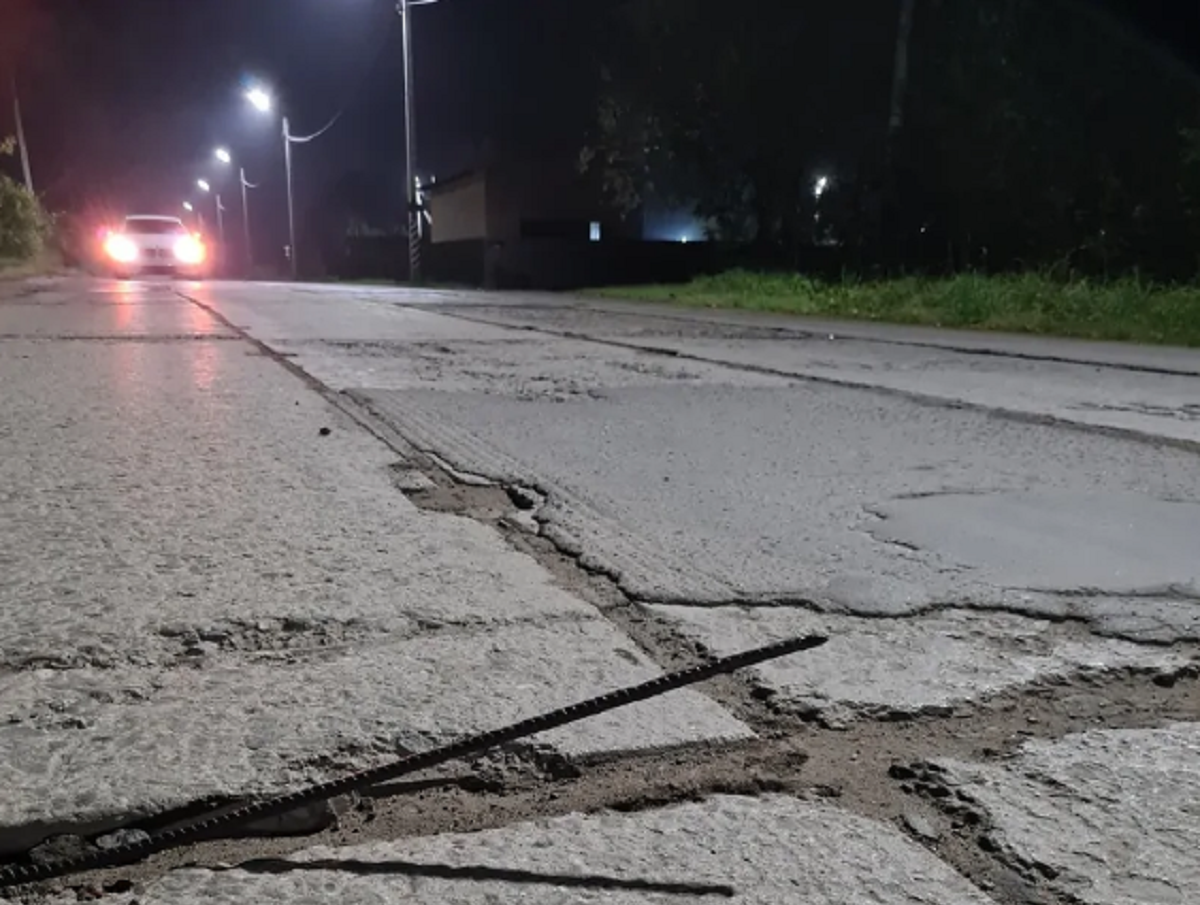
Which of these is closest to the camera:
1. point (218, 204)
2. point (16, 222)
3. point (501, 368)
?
point (501, 368)

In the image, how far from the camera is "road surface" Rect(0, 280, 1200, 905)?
124 cm

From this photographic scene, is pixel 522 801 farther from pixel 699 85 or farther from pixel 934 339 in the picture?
pixel 699 85

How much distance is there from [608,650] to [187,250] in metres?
27.1

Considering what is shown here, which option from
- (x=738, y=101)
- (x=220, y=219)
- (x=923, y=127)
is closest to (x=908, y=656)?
(x=923, y=127)

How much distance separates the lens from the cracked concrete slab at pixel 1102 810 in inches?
47.1

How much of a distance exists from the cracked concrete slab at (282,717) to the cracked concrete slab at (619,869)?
0.58 ft

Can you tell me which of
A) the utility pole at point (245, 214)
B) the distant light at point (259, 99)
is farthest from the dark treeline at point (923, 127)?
the utility pole at point (245, 214)

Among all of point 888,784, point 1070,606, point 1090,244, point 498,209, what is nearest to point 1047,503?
point 1070,606

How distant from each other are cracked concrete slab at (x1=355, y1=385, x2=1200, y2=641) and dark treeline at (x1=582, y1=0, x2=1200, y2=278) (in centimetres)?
1235

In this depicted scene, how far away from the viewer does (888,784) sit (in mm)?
1399

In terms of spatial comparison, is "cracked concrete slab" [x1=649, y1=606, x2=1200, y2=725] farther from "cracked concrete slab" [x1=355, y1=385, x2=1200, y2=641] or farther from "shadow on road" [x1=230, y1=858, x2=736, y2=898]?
"shadow on road" [x1=230, y1=858, x2=736, y2=898]

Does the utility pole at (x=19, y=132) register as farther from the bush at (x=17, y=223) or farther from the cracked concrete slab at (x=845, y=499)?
the cracked concrete slab at (x=845, y=499)

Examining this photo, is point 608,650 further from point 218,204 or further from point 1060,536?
point 218,204

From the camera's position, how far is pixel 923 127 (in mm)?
19234
